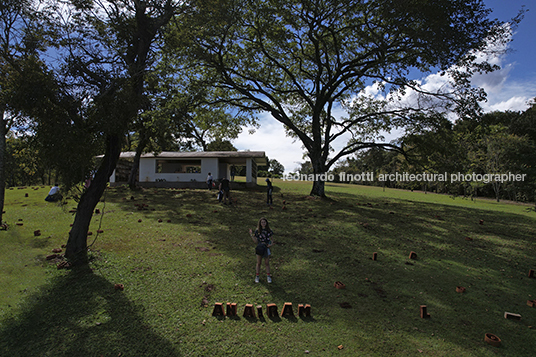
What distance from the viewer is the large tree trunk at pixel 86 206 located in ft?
23.3

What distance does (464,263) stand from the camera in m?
8.12

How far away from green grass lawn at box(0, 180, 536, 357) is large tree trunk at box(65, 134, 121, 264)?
15.9 inches

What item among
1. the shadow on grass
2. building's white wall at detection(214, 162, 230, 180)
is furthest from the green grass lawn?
building's white wall at detection(214, 162, 230, 180)

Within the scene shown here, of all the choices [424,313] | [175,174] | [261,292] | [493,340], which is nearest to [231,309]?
[261,292]

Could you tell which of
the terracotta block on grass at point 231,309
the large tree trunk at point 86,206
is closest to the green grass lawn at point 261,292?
the terracotta block on grass at point 231,309

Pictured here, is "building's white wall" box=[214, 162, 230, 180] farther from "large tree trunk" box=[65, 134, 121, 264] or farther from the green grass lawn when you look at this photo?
"large tree trunk" box=[65, 134, 121, 264]

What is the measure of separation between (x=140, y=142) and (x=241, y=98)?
29.3ft

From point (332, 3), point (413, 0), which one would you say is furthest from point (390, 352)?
point (332, 3)

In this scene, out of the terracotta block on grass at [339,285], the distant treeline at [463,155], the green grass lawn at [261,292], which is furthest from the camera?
the distant treeline at [463,155]

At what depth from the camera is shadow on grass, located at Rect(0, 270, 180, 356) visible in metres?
4.04

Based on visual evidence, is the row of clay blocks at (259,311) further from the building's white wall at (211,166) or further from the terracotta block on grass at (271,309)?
the building's white wall at (211,166)

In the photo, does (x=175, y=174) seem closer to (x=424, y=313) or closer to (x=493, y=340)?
(x=424, y=313)

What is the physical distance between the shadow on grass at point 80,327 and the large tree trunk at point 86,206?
1403 millimetres

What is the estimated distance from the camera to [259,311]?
4.96 meters
